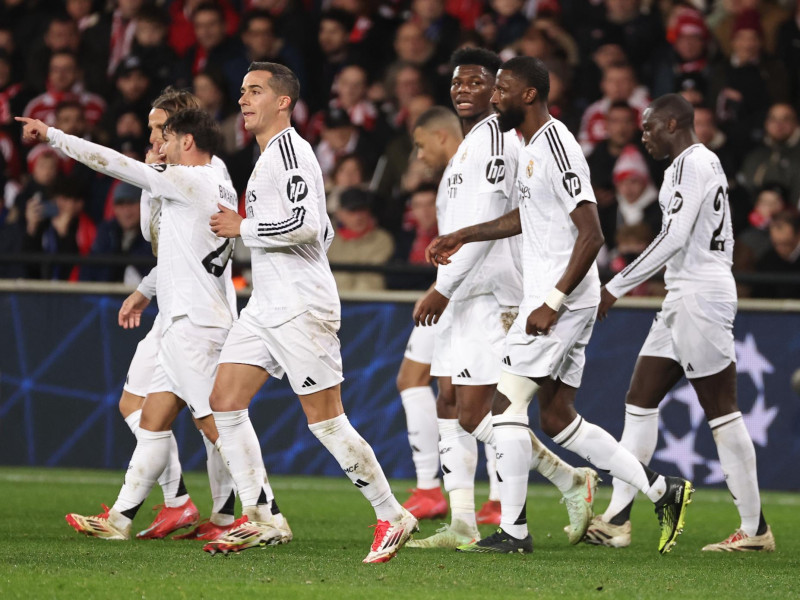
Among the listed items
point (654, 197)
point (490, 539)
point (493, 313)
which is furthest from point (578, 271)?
point (654, 197)

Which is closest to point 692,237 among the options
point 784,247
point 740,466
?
point 740,466

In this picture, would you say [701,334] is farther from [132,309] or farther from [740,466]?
[132,309]

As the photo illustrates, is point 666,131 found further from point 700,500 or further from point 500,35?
point 500,35

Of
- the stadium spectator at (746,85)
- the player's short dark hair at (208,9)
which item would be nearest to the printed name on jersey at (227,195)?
the stadium spectator at (746,85)

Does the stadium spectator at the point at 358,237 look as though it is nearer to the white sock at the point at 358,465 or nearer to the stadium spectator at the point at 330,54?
the stadium spectator at the point at 330,54

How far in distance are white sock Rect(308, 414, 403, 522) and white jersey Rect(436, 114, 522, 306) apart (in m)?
0.96

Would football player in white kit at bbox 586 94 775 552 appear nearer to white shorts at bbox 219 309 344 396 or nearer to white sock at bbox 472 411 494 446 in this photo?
white sock at bbox 472 411 494 446

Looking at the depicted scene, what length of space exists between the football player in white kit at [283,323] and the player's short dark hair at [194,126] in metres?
0.71

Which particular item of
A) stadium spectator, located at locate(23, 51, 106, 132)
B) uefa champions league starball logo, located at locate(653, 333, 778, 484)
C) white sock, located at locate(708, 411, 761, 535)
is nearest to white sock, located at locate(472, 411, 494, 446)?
white sock, located at locate(708, 411, 761, 535)

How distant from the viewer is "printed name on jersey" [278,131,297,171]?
5.97 meters

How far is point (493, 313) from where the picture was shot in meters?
6.76

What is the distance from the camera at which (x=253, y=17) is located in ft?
46.3

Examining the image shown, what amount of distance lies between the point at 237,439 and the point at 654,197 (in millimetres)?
6133

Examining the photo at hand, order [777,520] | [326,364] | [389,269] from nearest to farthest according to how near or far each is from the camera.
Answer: [326,364], [777,520], [389,269]
